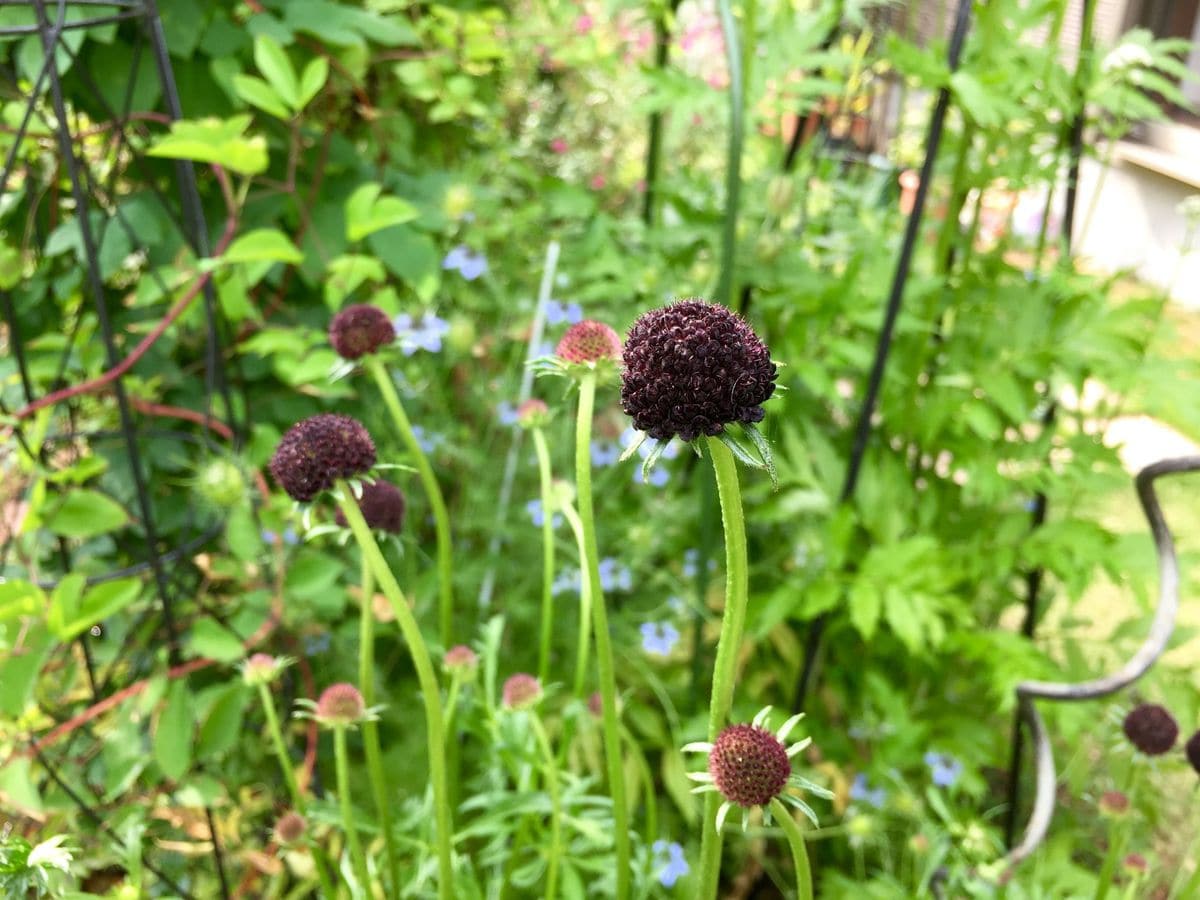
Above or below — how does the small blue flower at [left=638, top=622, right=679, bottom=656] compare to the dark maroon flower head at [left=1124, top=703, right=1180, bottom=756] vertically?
below

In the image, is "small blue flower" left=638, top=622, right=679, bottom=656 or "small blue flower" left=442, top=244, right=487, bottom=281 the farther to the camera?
"small blue flower" left=442, top=244, right=487, bottom=281

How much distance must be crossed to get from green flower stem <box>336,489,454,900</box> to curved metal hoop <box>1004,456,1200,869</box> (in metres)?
0.64

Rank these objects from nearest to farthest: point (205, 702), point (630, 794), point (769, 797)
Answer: point (769, 797)
point (205, 702)
point (630, 794)

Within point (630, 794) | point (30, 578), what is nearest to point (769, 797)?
point (630, 794)

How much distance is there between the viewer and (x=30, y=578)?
1.20 metres

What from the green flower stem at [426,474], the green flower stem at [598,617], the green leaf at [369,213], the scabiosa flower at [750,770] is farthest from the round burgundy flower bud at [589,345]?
the green leaf at [369,213]

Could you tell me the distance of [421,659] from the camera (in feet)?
2.08

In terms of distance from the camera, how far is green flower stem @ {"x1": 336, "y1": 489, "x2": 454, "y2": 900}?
2.03 feet

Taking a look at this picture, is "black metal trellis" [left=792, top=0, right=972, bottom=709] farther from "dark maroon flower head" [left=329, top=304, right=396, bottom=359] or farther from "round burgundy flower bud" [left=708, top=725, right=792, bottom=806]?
"round burgundy flower bud" [left=708, top=725, right=792, bottom=806]

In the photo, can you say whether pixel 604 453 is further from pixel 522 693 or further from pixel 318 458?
pixel 318 458

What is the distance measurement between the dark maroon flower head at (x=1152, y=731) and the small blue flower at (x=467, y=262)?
3.67ft

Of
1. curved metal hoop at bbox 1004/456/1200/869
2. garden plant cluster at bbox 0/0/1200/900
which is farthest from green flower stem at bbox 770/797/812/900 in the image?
curved metal hoop at bbox 1004/456/1200/869

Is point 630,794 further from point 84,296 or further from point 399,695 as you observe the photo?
point 84,296

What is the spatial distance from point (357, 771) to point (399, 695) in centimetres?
15
